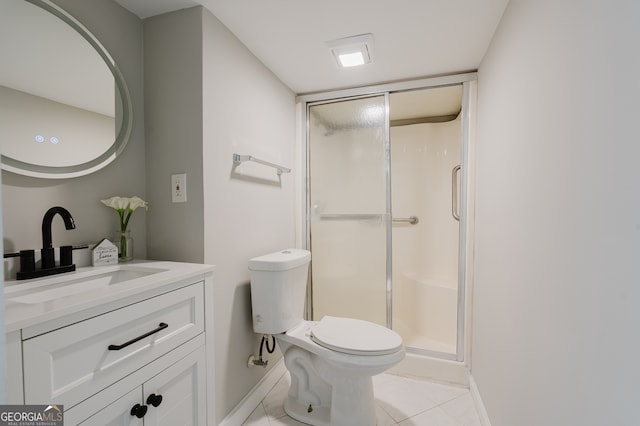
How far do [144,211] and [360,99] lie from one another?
1.69 m

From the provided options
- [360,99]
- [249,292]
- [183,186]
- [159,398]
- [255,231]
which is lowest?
[159,398]

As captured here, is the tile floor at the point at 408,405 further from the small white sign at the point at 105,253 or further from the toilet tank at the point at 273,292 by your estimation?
the small white sign at the point at 105,253

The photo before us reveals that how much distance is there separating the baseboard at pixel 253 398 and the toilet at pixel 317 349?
0.17m

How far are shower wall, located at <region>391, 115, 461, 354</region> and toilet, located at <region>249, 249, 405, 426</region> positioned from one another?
1.09 meters

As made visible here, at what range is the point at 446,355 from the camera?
1989 mm

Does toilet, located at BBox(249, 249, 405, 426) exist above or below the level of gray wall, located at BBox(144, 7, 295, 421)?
below

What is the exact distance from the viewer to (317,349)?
145 centimetres

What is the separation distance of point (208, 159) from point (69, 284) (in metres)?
0.71

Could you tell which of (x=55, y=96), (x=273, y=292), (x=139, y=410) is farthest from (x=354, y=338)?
(x=55, y=96)

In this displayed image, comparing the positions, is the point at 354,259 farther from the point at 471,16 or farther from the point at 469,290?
the point at 471,16

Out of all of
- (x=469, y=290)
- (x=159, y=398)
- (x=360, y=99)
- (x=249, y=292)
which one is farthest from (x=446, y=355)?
(x=360, y=99)

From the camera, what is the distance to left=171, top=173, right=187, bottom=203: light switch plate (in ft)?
4.37

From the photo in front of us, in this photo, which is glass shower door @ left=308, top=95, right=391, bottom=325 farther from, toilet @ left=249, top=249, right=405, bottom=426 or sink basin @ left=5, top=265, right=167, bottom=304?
sink basin @ left=5, top=265, right=167, bottom=304

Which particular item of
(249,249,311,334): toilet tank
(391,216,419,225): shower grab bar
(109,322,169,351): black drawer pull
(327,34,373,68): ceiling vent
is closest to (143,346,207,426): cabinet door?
(109,322,169,351): black drawer pull
